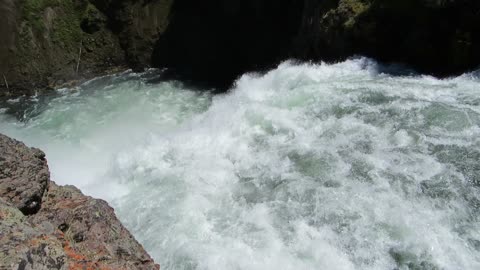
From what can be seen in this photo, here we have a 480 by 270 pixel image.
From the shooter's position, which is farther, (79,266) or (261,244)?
(261,244)

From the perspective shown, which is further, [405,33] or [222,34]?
[222,34]

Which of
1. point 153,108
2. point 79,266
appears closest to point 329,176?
point 79,266

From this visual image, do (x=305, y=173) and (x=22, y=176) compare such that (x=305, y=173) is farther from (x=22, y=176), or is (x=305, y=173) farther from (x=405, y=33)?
(x=405, y=33)

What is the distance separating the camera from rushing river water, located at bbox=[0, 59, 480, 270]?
7.22 meters

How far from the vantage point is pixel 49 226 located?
4504 mm

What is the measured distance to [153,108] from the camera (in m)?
16.5

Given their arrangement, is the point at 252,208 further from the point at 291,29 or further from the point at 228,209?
the point at 291,29

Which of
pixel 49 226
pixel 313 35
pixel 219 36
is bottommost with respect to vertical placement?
pixel 219 36

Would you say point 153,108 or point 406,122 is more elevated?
point 406,122

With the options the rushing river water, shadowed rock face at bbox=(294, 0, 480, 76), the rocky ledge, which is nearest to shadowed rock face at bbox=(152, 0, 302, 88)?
shadowed rock face at bbox=(294, 0, 480, 76)

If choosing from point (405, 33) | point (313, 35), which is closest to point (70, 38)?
point (313, 35)

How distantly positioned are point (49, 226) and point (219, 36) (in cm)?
1822

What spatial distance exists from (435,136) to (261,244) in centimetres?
471

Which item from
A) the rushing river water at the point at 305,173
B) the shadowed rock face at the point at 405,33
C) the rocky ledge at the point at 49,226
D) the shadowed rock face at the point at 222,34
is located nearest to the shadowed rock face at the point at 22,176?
the rocky ledge at the point at 49,226
